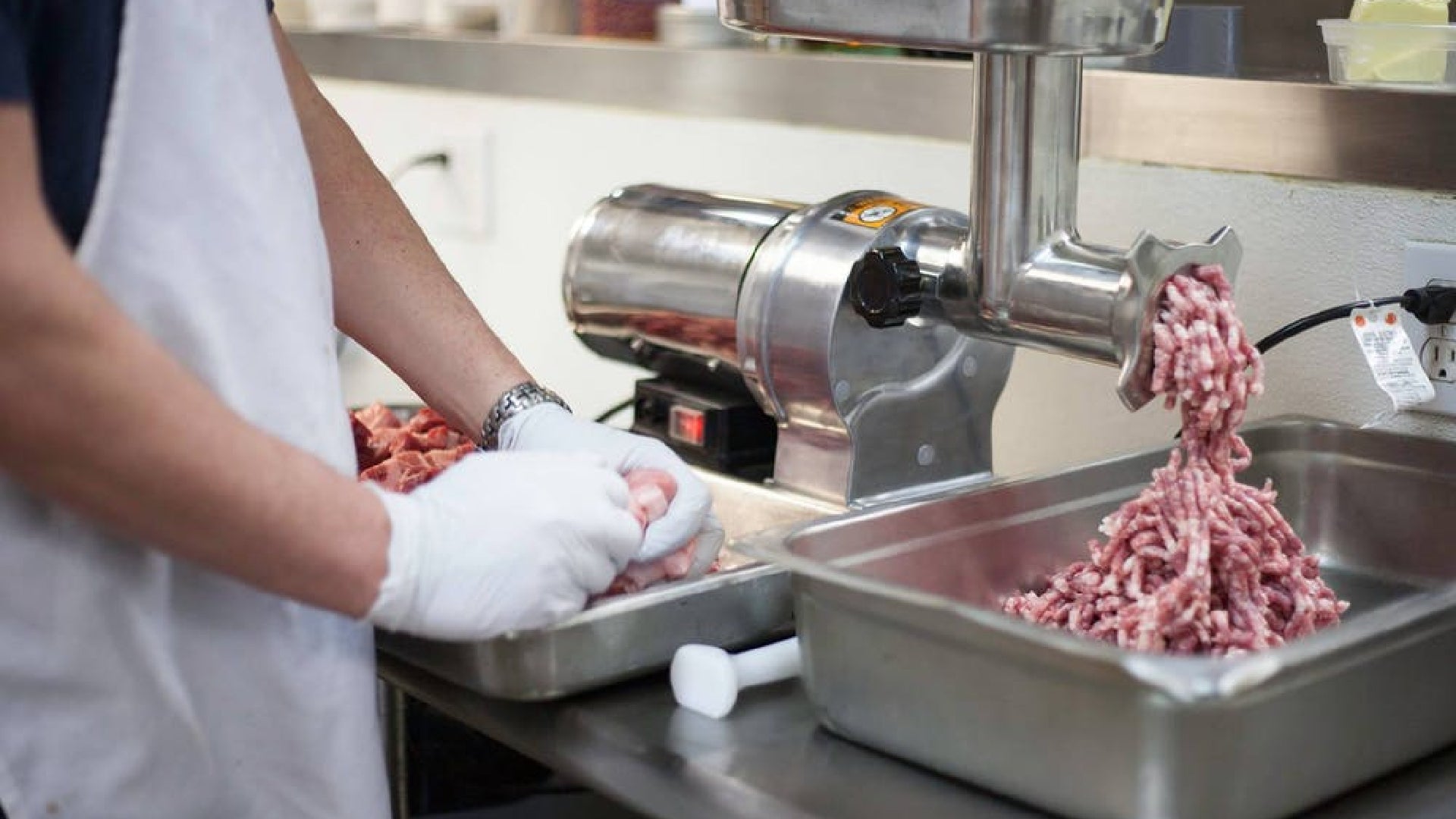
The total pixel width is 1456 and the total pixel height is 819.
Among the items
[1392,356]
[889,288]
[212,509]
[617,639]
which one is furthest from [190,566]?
[1392,356]

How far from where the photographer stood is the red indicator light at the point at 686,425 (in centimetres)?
157

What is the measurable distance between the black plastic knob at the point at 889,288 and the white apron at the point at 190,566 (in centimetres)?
41

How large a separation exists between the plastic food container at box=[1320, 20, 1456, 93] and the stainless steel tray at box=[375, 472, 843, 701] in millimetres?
634

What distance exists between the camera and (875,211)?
139 centimetres

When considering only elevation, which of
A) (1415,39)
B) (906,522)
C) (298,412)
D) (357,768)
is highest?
(1415,39)

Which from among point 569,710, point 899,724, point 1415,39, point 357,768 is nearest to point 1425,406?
point 1415,39

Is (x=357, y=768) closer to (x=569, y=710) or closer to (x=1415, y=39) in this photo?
(x=569, y=710)

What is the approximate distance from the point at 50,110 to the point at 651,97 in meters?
1.24

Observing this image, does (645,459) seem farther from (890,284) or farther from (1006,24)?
(1006,24)

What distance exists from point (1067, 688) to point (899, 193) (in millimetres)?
999

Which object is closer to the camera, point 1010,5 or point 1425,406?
Answer: point 1010,5

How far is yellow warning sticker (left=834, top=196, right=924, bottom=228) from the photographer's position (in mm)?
1375

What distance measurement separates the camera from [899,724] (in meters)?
1.03

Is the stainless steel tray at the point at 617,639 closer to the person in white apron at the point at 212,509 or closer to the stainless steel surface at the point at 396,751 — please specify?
the person in white apron at the point at 212,509
